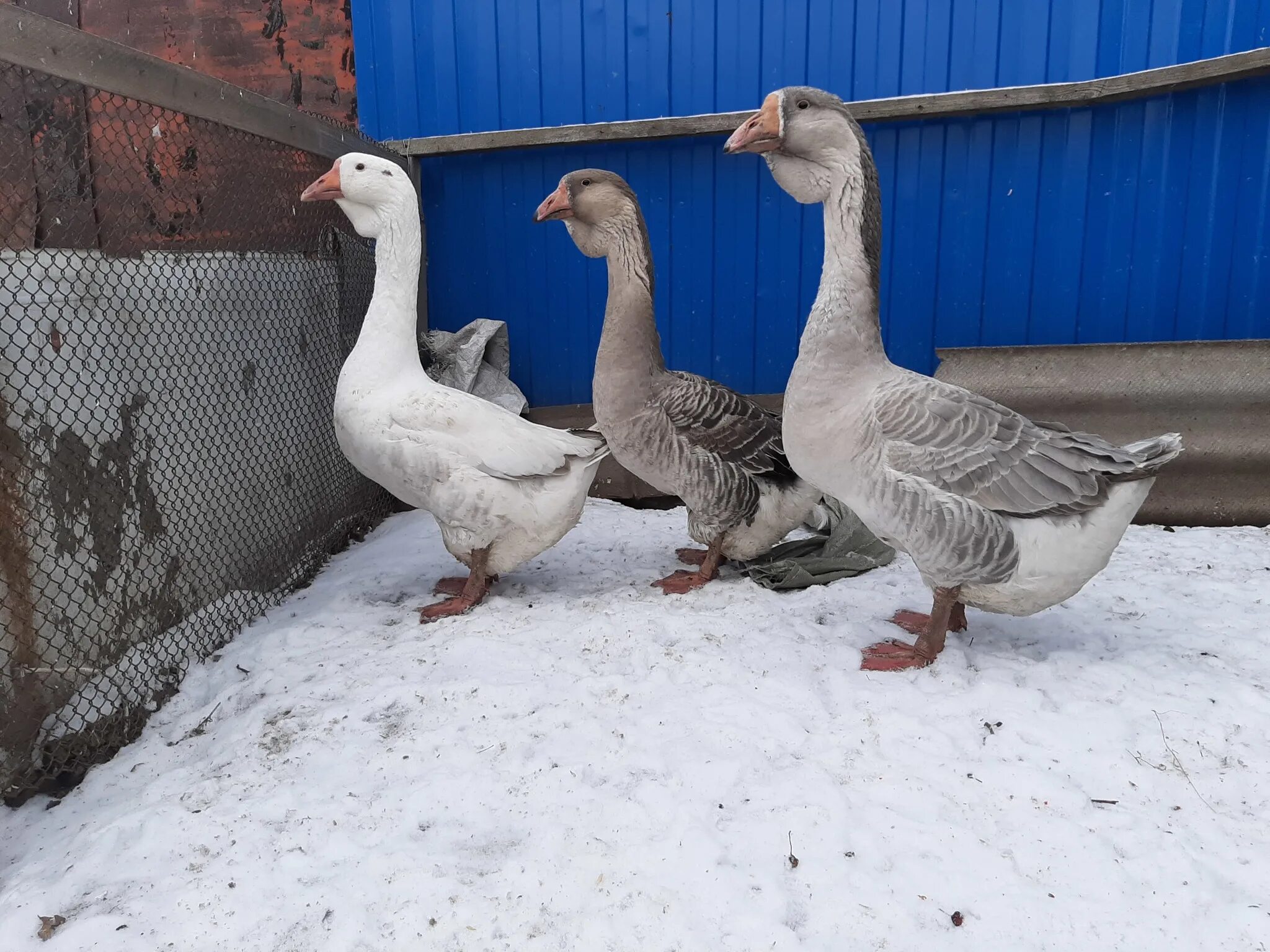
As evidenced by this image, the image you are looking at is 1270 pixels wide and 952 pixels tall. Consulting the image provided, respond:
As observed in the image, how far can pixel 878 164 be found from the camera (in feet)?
15.7

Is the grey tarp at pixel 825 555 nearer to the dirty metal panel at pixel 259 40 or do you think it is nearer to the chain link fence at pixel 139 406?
the chain link fence at pixel 139 406

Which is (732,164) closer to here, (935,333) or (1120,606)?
(935,333)

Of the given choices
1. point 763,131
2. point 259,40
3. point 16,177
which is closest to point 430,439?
point 16,177

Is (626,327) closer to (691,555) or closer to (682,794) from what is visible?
(691,555)

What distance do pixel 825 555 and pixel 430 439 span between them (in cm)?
209

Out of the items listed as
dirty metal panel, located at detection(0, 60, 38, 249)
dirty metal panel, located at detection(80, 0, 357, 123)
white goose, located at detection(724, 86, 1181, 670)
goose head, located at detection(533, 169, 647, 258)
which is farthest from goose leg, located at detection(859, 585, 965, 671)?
dirty metal panel, located at detection(80, 0, 357, 123)

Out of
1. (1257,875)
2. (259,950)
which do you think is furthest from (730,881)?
(1257,875)

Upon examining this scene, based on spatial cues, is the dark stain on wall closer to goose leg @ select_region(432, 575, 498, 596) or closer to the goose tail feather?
goose leg @ select_region(432, 575, 498, 596)

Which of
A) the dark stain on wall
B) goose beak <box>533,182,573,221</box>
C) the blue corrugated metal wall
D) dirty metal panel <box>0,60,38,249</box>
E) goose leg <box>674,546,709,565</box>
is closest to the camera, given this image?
dirty metal panel <box>0,60,38,249</box>

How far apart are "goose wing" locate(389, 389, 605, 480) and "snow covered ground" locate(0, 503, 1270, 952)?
2.22 ft

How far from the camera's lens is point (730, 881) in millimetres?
1830

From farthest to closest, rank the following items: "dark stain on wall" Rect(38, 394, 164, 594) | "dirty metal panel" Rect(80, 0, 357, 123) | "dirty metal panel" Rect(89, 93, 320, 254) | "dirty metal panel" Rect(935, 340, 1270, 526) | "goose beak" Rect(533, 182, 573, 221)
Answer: "dirty metal panel" Rect(80, 0, 357, 123)
"dirty metal panel" Rect(935, 340, 1270, 526)
"goose beak" Rect(533, 182, 573, 221)
"dirty metal panel" Rect(89, 93, 320, 254)
"dark stain on wall" Rect(38, 394, 164, 594)

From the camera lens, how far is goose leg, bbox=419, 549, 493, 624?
339 centimetres

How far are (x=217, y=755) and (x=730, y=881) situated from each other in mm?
1644
